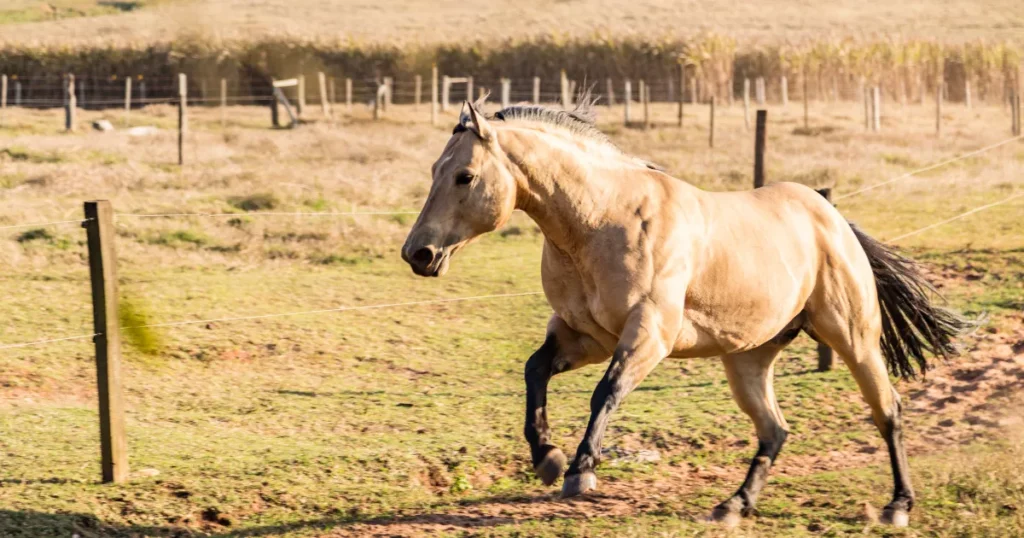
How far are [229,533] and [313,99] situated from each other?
37.9m

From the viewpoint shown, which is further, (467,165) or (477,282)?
(477,282)

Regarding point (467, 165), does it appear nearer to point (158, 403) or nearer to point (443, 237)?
point (443, 237)

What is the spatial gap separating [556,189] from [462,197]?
1.52 ft

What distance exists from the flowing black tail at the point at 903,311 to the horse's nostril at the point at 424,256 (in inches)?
104

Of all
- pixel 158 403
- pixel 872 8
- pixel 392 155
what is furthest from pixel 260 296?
pixel 872 8

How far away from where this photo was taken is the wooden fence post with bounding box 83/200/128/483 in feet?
19.0

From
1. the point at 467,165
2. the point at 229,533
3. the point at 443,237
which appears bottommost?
the point at 229,533

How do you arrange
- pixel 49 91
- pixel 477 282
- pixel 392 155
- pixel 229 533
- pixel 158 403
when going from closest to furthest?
pixel 229 533 → pixel 158 403 → pixel 477 282 → pixel 392 155 → pixel 49 91

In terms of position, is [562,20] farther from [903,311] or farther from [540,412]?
[540,412]

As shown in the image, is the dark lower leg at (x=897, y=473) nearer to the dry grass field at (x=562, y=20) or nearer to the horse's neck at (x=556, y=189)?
the horse's neck at (x=556, y=189)

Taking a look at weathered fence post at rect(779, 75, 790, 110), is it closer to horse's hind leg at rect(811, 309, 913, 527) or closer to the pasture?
the pasture

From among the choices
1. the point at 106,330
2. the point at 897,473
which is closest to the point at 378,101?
the point at 106,330

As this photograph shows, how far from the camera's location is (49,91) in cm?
4084

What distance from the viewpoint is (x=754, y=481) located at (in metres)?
5.75
